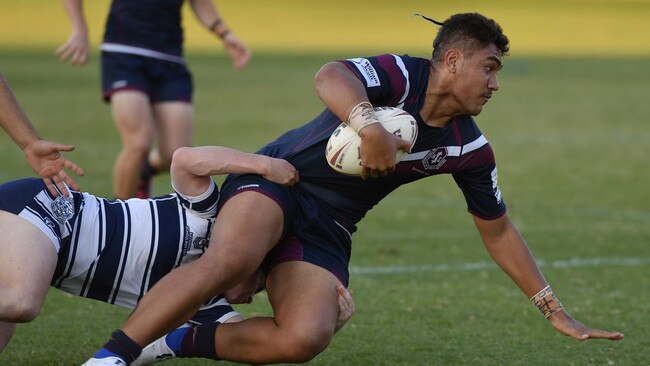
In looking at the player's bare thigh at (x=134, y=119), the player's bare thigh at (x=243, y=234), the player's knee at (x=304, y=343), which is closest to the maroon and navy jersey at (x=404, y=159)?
the player's bare thigh at (x=243, y=234)

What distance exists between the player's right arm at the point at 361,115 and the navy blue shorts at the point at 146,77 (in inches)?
171

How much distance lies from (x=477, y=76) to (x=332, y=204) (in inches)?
35.3

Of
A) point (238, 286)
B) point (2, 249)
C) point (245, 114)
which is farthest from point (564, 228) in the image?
point (245, 114)

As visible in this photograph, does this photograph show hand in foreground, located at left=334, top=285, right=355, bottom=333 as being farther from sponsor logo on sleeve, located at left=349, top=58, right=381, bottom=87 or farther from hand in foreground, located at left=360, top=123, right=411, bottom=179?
sponsor logo on sleeve, located at left=349, top=58, right=381, bottom=87

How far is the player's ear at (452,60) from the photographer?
5055 mm

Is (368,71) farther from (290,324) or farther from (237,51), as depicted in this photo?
(237,51)

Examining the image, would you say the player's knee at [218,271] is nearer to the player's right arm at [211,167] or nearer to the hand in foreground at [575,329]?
the player's right arm at [211,167]

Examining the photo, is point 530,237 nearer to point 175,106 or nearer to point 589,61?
point 175,106

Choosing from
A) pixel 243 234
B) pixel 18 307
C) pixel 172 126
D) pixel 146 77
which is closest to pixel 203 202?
pixel 243 234

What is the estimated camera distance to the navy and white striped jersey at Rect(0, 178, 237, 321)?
479cm

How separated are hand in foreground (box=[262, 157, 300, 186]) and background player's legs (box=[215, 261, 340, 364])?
1.23ft

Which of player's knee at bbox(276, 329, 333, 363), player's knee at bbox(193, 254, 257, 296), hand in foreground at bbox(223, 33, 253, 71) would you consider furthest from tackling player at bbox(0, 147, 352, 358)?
hand in foreground at bbox(223, 33, 253, 71)

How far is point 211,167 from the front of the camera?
16.2 feet

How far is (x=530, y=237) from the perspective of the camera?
8922 mm
